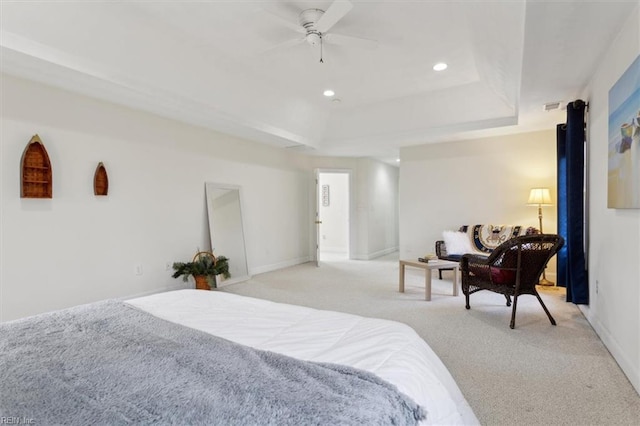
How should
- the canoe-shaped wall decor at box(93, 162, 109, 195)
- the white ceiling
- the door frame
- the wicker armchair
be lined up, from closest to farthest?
the white ceiling
the wicker armchair
the canoe-shaped wall decor at box(93, 162, 109, 195)
the door frame

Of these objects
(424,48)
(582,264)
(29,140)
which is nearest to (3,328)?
(29,140)

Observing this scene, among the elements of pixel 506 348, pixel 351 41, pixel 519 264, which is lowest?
pixel 506 348

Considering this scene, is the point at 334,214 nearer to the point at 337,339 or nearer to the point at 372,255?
the point at 372,255

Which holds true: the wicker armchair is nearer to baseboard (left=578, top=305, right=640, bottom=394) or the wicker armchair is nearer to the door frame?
baseboard (left=578, top=305, right=640, bottom=394)

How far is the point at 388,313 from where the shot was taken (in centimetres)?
357

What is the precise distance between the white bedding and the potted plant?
102 inches

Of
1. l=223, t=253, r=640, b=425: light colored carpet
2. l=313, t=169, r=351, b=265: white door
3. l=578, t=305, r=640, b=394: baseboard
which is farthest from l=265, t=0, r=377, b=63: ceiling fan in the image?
l=313, t=169, r=351, b=265: white door

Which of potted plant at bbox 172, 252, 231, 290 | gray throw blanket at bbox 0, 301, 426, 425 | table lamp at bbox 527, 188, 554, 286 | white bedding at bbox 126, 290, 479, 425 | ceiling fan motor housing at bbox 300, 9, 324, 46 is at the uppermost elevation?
ceiling fan motor housing at bbox 300, 9, 324, 46

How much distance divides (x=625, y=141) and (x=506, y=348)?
169 centimetres

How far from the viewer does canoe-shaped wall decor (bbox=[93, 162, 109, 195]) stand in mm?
3676

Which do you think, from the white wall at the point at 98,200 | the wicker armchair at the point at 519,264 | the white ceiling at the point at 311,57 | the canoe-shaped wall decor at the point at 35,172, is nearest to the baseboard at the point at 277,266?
the white wall at the point at 98,200

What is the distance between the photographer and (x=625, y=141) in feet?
7.11

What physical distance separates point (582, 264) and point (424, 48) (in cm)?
272

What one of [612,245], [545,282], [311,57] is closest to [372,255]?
[545,282]
